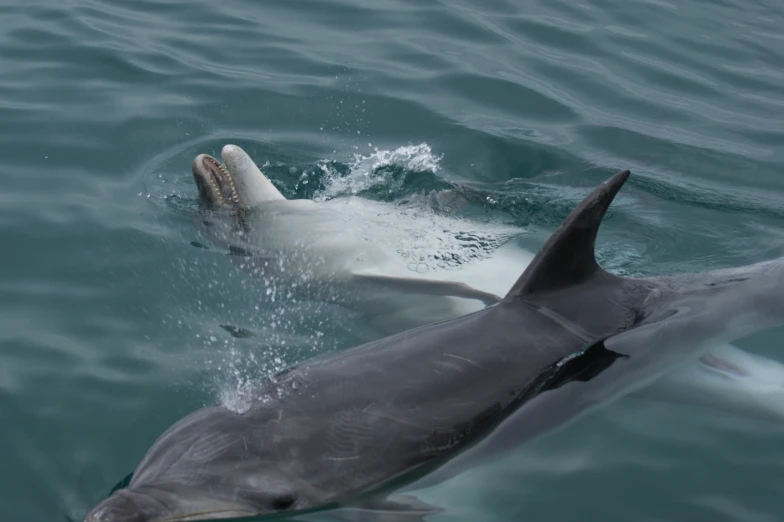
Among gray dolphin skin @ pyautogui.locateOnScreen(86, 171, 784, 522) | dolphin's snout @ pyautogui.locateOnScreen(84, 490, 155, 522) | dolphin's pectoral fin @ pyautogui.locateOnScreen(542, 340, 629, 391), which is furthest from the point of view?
dolphin's pectoral fin @ pyautogui.locateOnScreen(542, 340, 629, 391)

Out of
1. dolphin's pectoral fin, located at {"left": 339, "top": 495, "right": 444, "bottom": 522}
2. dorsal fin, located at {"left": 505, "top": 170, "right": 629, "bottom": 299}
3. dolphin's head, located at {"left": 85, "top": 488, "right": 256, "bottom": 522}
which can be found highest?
dorsal fin, located at {"left": 505, "top": 170, "right": 629, "bottom": 299}

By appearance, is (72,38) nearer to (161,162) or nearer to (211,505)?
(161,162)

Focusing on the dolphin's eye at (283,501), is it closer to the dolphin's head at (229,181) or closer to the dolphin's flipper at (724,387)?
the dolphin's flipper at (724,387)

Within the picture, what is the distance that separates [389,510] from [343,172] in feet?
19.9

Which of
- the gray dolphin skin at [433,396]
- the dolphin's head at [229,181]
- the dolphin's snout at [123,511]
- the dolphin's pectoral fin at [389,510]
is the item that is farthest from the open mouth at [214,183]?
the dolphin's snout at [123,511]

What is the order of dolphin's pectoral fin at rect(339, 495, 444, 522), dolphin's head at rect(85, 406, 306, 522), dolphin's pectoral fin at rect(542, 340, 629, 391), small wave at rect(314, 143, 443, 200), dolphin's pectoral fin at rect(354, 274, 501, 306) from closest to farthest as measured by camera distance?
1. dolphin's head at rect(85, 406, 306, 522)
2. dolphin's pectoral fin at rect(339, 495, 444, 522)
3. dolphin's pectoral fin at rect(542, 340, 629, 391)
4. dolphin's pectoral fin at rect(354, 274, 501, 306)
5. small wave at rect(314, 143, 443, 200)

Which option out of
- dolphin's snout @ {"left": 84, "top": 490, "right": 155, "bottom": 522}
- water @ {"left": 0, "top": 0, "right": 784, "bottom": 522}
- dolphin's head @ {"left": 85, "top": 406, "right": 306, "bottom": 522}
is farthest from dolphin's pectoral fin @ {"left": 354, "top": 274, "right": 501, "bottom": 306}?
dolphin's snout @ {"left": 84, "top": 490, "right": 155, "bottom": 522}

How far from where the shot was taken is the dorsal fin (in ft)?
20.2

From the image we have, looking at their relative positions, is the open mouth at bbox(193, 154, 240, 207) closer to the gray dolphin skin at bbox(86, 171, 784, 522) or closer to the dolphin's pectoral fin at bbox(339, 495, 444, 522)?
the gray dolphin skin at bbox(86, 171, 784, 522)

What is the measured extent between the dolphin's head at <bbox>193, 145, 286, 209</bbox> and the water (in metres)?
0.45

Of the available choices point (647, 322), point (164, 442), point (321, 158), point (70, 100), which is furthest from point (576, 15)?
point (164, 442)

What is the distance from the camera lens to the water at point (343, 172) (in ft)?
20.2

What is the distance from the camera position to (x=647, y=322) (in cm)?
679

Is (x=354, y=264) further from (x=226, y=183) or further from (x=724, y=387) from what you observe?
(x=724, y=387)
